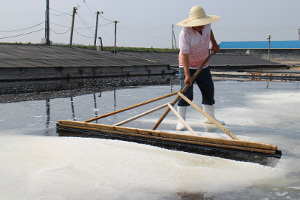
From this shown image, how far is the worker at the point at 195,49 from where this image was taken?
4773 millimetres

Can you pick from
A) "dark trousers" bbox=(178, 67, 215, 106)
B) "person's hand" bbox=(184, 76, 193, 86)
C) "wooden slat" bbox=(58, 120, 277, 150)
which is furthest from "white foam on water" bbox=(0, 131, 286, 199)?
"dark trousers" bbox=(178, 67, 215, 106)

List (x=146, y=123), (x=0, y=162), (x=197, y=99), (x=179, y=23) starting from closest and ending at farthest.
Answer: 1. (x=0, y=162)
2. (x=179, y=23)
3. (x=146, y=123)
4. (x=197, y=99)

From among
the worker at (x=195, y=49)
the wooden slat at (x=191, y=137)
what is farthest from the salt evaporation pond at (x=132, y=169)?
A: the worker at (x=195, y=49)

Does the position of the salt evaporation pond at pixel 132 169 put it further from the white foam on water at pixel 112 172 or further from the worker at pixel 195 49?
the worker at pixel 195 49

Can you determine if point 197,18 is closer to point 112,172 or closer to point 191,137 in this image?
point 191,137

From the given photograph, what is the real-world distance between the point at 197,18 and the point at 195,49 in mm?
406

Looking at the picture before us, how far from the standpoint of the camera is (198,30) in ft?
16.1

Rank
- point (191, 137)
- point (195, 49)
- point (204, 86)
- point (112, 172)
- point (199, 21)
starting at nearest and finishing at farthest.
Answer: point (112, 172) → point (191, 137) → point (199, 21) → point (195, 49) → point (204, 86)

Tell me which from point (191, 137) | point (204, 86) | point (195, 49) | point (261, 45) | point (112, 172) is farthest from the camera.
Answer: point (261, 45)

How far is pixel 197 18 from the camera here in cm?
477

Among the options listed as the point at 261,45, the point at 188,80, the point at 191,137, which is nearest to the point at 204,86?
the point at 188,80

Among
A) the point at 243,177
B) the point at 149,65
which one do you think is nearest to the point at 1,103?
the point at 243,177

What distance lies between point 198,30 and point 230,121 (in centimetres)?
154

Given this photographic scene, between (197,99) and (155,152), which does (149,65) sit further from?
(155,152)
